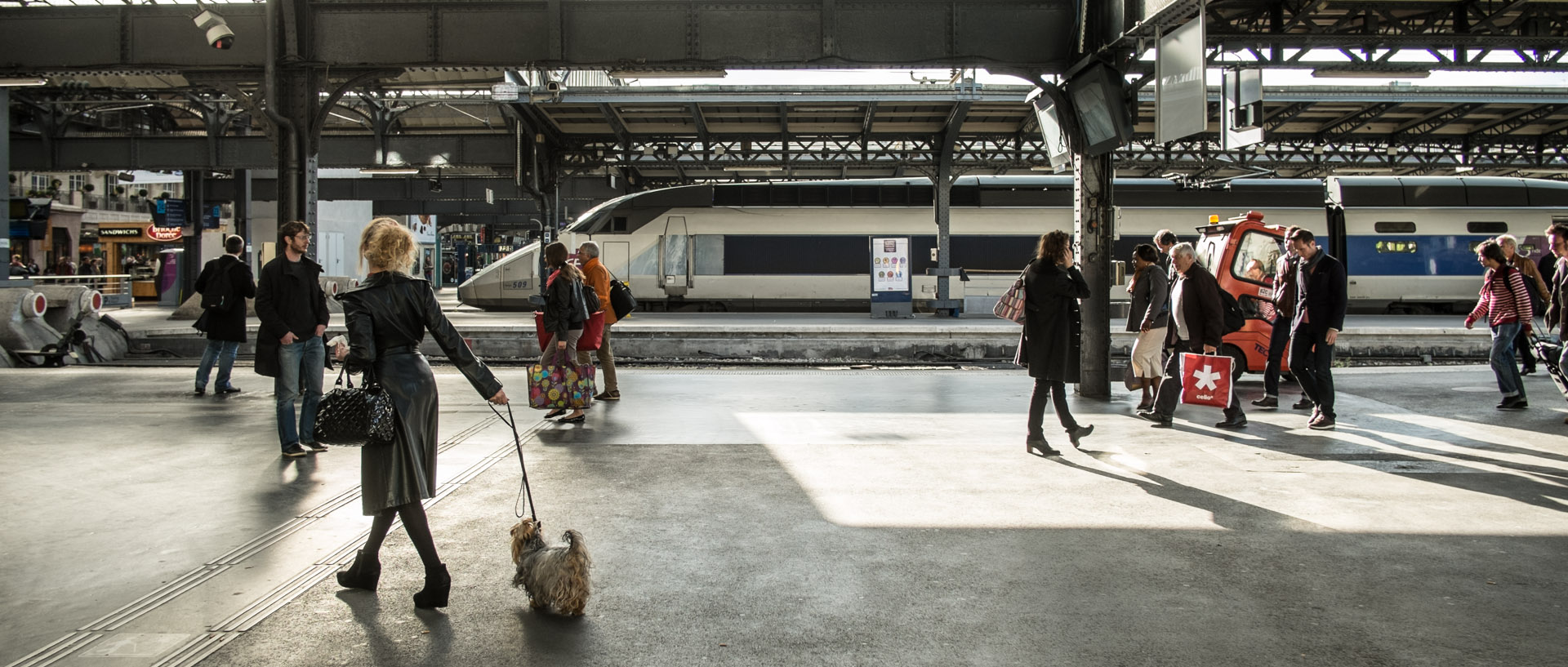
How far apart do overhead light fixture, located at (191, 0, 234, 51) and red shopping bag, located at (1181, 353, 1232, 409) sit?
33.7 feet

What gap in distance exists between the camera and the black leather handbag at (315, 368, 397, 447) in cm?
388

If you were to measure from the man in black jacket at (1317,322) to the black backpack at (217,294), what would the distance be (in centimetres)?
981

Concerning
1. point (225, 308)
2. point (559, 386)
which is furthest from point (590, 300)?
point (225, 308)

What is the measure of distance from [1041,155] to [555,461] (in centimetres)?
2050

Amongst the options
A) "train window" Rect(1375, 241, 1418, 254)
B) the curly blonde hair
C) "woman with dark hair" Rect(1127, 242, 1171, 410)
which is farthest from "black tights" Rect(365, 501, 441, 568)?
"train window" Rect(1375, 241, 1418, 254)

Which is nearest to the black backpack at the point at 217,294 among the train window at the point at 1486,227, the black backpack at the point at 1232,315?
the black backpack at the point at 1232,315

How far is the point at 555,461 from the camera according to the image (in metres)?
7.07

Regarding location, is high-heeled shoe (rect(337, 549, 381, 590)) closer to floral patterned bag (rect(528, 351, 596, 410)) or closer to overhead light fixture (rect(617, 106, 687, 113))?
floral patterned bag (rect(528, 351, 596, 410))

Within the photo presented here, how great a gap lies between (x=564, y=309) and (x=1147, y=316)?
17.6ft

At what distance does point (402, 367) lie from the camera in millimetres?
4121

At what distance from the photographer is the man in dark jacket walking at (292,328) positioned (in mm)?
7258

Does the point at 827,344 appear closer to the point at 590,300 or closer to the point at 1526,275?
the point at 590,300

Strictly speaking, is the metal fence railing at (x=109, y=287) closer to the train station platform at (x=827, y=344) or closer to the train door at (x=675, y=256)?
the train station platform at (x=827, y=344)

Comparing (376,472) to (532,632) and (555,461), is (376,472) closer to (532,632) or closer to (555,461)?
(532,632)
